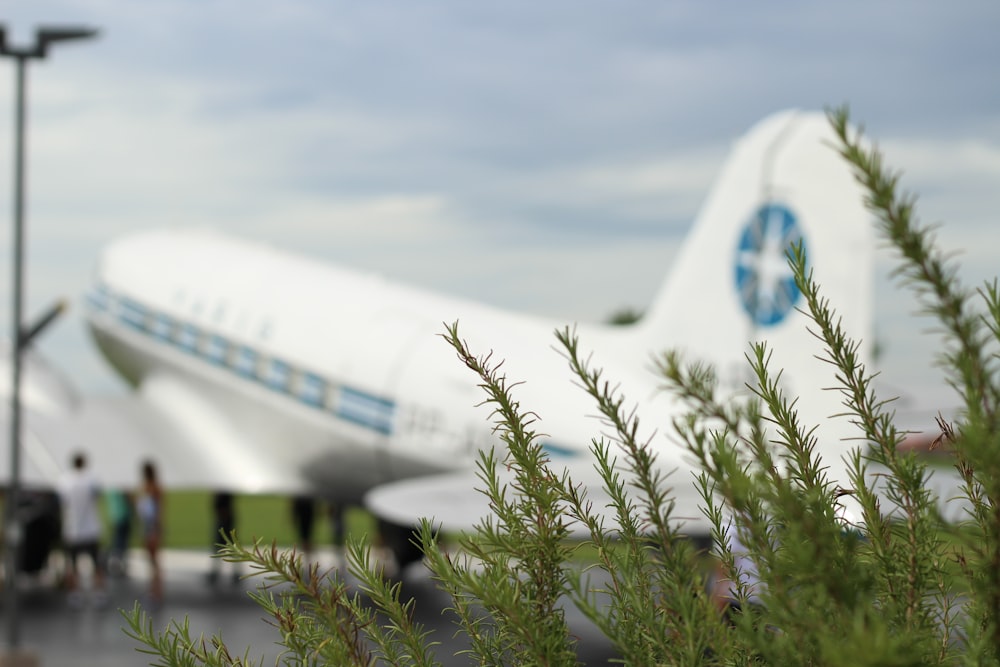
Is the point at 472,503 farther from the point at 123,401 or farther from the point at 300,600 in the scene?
the point at 123,401

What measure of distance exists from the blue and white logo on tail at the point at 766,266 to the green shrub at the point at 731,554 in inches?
420

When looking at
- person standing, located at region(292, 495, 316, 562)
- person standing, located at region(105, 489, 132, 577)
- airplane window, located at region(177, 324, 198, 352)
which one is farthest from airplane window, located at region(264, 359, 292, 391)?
person standing, located at region(105, 489, 132, 577)

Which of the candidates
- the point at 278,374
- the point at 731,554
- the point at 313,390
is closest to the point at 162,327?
the point at 278,374

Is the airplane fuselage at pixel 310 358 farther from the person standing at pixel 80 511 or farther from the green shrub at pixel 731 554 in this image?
the green shrub at pixel 731 554

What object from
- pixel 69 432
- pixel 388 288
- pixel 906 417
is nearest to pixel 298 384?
pixel 388 288

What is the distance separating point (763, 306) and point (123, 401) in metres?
12.2

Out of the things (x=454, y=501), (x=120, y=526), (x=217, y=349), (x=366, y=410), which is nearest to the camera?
(x=454, y=501)

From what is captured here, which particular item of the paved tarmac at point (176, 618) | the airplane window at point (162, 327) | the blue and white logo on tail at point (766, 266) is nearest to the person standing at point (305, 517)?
the paved tarmac at point (176, 618)

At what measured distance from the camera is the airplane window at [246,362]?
1662 centimetres

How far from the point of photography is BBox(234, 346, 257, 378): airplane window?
54.5ft

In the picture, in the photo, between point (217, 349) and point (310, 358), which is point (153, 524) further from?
point (217, 349)

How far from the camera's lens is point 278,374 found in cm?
1611

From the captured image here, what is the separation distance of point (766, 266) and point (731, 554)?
1123cm

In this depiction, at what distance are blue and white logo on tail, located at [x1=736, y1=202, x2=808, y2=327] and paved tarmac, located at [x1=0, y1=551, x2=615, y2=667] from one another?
3.86 m
